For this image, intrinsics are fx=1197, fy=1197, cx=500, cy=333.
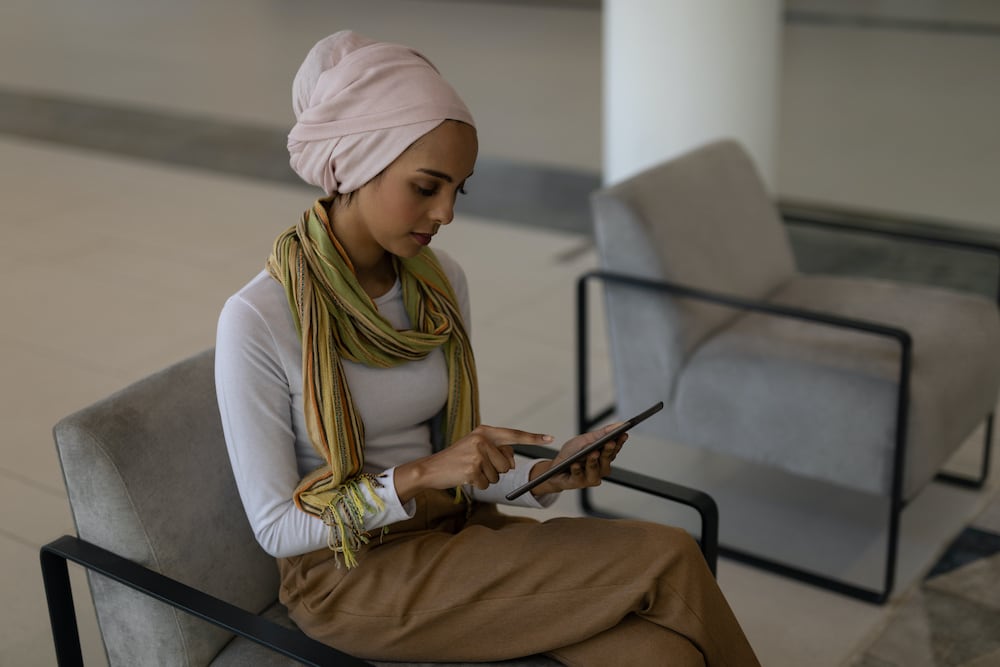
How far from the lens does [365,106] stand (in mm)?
1719

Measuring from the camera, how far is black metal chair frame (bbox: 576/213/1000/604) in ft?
8.95

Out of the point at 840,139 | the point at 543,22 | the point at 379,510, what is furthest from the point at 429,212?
the point at 543,22

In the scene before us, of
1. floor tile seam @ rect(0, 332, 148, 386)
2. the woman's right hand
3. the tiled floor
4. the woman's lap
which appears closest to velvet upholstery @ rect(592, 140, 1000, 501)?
the tiled floor

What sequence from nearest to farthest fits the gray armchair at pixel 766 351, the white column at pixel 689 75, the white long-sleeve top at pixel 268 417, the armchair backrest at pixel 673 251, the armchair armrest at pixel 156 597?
the armchair armrest at pixel 156 597 → the white long-sleeve top at pixel 268 417 → the gray armchair at pixel 766 351 → the armchair backrest at pixel 673 251 → the white column at pixel 689 75

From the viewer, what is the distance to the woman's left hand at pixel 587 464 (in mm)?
1757

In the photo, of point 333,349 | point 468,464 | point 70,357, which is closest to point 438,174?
point 333,349

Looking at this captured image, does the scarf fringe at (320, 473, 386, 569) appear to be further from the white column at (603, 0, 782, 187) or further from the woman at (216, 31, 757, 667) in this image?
the white column at (603, 0, 782, 187)

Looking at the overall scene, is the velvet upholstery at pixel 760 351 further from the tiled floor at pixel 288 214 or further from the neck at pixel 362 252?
the neck at pixel 362 252

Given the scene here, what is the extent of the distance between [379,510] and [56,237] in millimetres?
4562

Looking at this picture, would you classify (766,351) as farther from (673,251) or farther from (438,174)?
(438,174)

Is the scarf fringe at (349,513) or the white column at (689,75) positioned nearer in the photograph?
the scarf fringe at (349,513)

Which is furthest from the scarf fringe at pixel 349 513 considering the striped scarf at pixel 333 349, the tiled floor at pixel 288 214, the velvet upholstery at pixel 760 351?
the velvet upholstery at pixel 760 351

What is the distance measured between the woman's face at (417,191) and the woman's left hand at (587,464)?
39cm

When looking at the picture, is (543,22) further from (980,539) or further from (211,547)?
(211,547)
